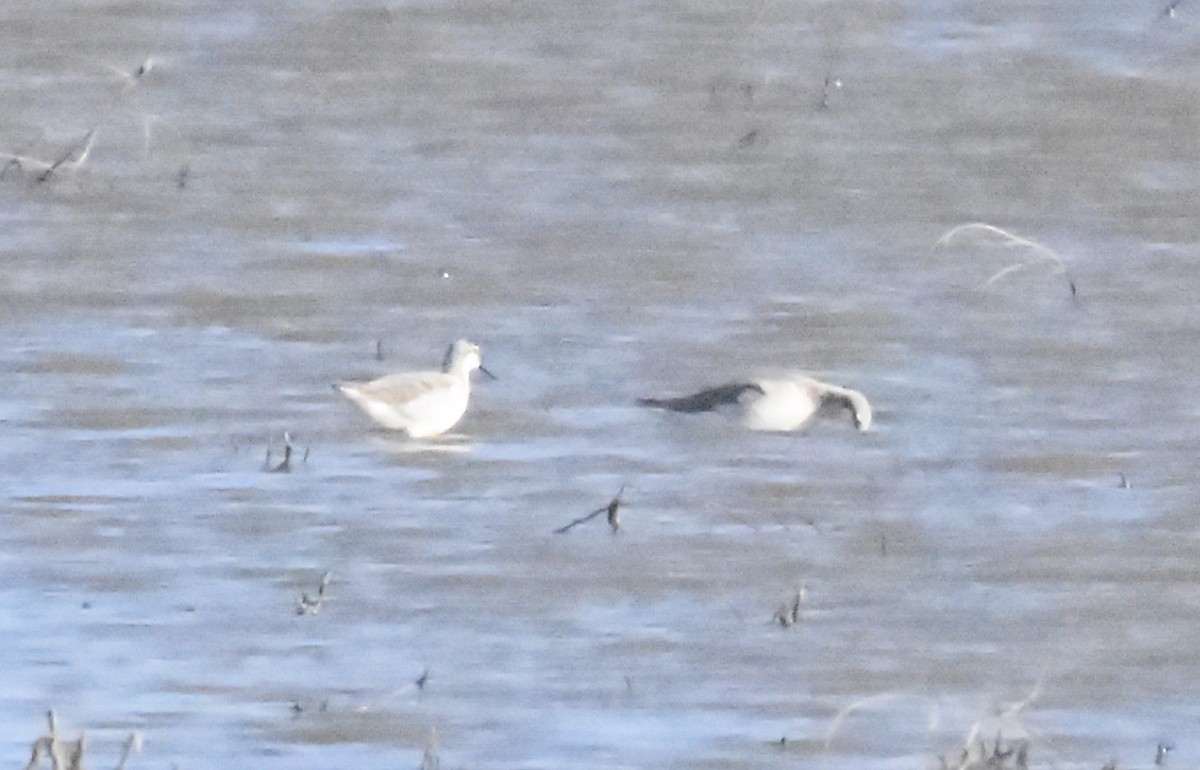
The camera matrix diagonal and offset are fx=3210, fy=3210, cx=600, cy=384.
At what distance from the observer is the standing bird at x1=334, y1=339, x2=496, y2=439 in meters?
9.48

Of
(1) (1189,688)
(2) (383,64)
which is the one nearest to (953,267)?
(2) (383,64)

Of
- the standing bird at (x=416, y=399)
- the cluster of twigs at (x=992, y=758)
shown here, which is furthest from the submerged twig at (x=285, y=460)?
the cluster of twigs at (x=992, y=758)

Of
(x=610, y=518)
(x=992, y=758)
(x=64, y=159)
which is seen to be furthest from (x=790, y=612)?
(x=64, y=159)

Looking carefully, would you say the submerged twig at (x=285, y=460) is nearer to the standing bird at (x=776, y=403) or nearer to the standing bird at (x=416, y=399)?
the standing bird at (x=416, y=399)

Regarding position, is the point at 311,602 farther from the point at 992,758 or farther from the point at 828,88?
the point at 828,88

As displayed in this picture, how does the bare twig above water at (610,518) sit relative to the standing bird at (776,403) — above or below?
above

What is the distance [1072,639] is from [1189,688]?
0.43 m

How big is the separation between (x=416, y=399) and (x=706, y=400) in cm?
89

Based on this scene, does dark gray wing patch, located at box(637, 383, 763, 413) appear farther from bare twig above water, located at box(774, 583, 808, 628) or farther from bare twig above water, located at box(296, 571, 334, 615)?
bare twig above water, located at box(296, 571, 334, 615)

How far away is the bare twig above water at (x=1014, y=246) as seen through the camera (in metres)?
10.9

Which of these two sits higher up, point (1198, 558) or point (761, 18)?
point (1198, 558)

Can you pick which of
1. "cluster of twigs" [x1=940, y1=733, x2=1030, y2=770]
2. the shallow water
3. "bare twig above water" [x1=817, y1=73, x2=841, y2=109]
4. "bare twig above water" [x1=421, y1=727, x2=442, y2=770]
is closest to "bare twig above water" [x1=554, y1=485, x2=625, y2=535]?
the shallow water

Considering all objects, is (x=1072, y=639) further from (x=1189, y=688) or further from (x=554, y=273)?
(x=554, y=273)

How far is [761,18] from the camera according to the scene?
1400 centimetres
